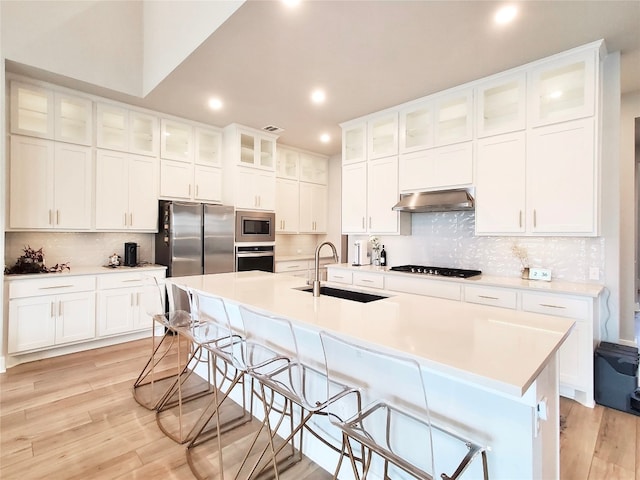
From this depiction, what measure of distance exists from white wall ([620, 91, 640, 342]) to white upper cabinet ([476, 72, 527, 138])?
48.1 inches

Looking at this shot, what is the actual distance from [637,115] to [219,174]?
4989mm

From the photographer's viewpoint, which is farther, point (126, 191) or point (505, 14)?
point (126, 191)

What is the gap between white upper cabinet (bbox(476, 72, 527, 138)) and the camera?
116 inches

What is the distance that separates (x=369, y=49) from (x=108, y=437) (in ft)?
11.3

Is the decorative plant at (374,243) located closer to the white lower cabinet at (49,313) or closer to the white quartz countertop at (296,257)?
the white quartz countertop at (296,257)

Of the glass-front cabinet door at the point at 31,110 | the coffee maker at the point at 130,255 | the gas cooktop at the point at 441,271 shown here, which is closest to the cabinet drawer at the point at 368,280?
the gas cooktop at the point at 441,271

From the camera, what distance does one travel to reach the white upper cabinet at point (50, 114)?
10.7ft

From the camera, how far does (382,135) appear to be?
410 cm

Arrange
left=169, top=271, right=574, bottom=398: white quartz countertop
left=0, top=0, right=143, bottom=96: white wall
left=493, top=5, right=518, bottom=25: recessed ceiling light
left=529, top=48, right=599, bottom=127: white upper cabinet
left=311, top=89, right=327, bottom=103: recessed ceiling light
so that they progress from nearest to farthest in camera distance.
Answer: left=169, top=271, right=574, bottom=398: white quartz countertop → left=493, top=5, right=518, bottom=25: recessed ceiling light → left=529, top=48, right=599, bottom=127: white upper cabinet → left=0, top=0, right=143, bottom=96: white wall → left=311, top=89, right=327, bottom=103: recessed ceiling light

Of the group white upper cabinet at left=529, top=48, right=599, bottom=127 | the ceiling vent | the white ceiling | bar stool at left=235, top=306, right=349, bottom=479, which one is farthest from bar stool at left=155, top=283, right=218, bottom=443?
white upper cabinet at left=529, top=48, right=599, bottom=127

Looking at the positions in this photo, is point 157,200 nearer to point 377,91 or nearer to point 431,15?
point 377,91

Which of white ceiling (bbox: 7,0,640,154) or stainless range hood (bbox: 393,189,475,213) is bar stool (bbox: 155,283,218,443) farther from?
stainless range hood (bbox: 393,189,475,213)

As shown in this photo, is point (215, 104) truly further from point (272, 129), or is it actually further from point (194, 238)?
point (194, 238)

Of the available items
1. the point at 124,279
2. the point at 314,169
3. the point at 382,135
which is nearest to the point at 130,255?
the point at 124,279
